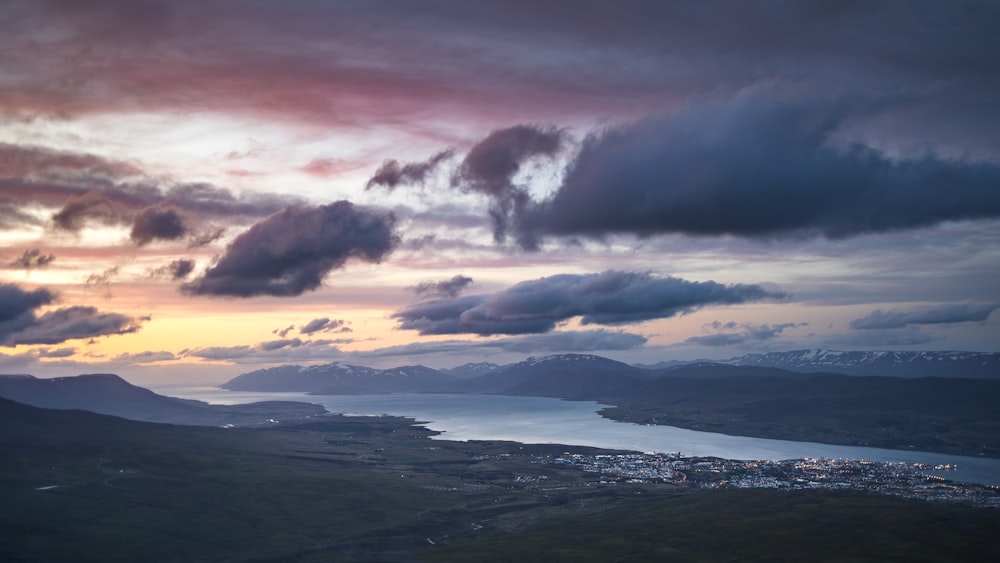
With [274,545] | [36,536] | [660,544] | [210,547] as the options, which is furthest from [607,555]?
[36,536]

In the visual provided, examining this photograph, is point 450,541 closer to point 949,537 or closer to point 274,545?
point 274,545

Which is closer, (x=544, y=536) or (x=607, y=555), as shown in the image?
(x=607, y=555)

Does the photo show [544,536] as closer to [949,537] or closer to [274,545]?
[274,545]

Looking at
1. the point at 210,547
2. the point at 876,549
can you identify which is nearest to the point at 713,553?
the point at 876,549

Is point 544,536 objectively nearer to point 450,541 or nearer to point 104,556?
point 450,541

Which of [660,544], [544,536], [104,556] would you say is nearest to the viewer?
[104,556]

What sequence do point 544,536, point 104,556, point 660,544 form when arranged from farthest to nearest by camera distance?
1. point 544,536
2. point 660,544
3. point 104,556

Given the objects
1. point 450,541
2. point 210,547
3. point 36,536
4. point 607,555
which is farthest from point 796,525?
point 36,536

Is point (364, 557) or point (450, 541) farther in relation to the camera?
point (450, 541)
